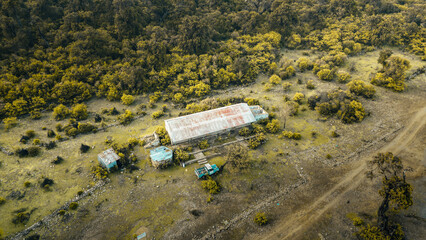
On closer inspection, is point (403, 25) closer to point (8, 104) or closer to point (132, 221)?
point (132, 221)

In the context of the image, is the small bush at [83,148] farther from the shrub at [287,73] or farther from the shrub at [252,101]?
the shrub at [287,73]

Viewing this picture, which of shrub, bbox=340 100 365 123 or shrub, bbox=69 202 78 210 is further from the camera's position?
shrub, bbox=340 100 365 123

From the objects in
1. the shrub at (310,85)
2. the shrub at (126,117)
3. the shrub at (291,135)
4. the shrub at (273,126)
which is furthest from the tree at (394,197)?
the shrub at (126,117)

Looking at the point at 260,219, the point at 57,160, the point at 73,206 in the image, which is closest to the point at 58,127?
the point at 57,160

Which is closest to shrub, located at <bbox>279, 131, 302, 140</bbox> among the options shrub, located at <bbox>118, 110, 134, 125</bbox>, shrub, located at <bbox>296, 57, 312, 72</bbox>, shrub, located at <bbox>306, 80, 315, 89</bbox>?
shrub, located at <bbox>306, 80, 315, 89</bbox>

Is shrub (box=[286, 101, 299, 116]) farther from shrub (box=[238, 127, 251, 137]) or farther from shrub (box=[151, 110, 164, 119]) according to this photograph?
shrub (box=[151, 110, 164, 119])

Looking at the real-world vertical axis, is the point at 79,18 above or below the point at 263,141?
above

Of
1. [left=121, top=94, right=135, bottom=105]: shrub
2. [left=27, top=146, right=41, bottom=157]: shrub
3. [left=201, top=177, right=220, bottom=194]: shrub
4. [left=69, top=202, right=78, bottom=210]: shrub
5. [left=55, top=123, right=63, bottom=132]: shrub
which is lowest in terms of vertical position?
[left=201, top=177, right=220, bottom=194]: shrub

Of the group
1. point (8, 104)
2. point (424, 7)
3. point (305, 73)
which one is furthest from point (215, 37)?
point (424, 7)
